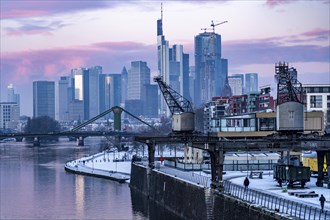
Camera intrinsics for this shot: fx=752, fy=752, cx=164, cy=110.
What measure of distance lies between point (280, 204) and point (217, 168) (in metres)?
9.53

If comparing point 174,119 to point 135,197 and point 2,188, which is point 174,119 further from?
point 2,188

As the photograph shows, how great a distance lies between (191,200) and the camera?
178ft

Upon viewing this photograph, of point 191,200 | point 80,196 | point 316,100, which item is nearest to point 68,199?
point 80,196

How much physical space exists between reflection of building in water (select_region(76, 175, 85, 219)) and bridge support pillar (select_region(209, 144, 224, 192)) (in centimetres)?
1524

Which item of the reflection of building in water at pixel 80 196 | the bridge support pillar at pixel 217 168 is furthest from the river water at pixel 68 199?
the bridge support pillar at pixel 217 168

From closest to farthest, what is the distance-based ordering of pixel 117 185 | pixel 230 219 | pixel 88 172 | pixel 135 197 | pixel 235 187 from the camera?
pixel 230 219, pixel 235 187, pixel 135 197, pixel 117 185, pixel 88 172

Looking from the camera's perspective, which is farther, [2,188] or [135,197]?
[2,188]

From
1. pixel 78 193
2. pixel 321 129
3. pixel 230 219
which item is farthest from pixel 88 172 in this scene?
pixel 230 219

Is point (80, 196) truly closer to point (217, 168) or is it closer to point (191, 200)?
point (191, 200)

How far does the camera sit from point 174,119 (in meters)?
74.1

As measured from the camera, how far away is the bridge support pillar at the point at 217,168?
4906 centimetres

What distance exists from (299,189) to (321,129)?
80.6 ft

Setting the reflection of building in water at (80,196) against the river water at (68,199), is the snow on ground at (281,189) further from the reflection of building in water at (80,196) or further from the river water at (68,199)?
the reflection of building in water at (80,196)

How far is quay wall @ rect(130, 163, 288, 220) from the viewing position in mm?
41909
